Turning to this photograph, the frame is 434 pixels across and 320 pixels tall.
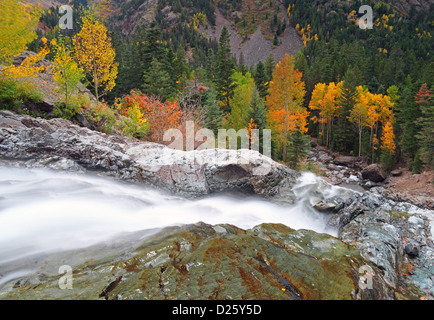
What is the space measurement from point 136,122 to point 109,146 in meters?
3.33

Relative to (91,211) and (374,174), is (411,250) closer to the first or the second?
(91,211)

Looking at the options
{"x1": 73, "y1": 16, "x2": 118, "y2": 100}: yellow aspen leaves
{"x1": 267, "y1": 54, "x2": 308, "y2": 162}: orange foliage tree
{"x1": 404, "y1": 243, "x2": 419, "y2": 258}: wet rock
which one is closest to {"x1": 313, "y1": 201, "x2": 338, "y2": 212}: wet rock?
{"x1": 404, "y1": 243, "x2": 419, "y2": 258}: wet rock

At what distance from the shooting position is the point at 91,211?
661 centimetres

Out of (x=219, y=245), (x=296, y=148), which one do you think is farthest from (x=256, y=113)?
(x=219, y=245)

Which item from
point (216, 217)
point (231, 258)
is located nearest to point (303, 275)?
point (231, 258)

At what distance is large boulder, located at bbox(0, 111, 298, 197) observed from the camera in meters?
8.19

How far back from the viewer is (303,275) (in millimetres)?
4047

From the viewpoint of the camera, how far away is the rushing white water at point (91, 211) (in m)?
5.19

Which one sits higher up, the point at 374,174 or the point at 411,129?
the point at 411,129

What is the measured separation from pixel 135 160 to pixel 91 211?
11.2ft

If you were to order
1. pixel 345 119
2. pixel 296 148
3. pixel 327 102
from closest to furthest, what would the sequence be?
pixel 296 148 → pixel 345 119 → pixel 327 102

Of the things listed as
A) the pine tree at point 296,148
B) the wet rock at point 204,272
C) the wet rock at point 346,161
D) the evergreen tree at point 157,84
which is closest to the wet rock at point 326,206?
the wet rock at point 204,272
